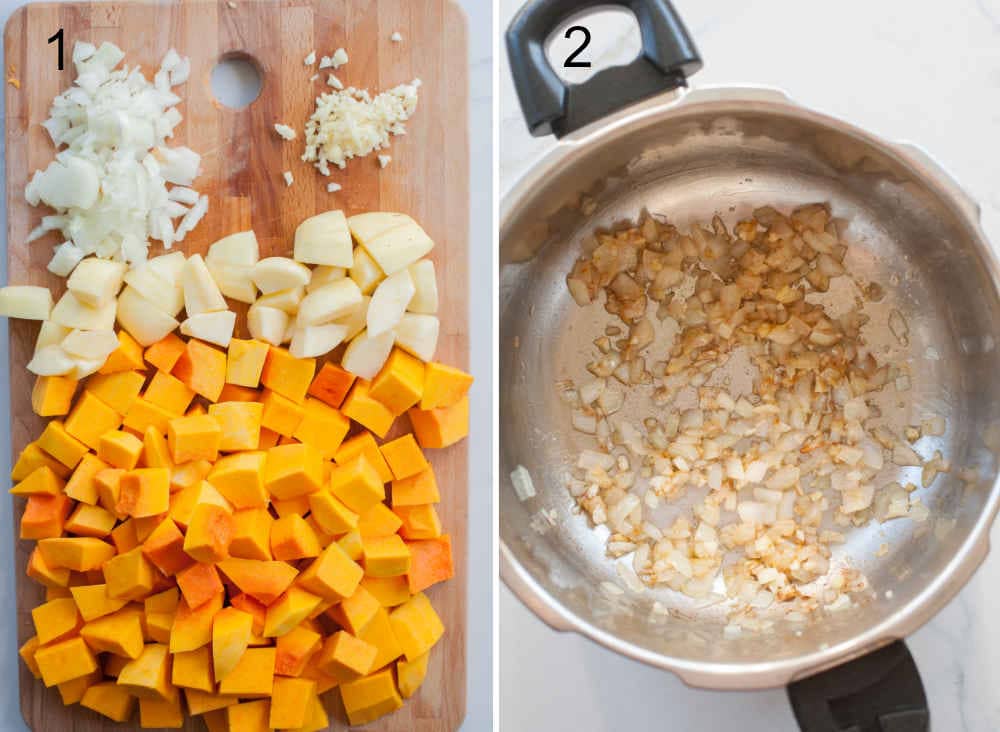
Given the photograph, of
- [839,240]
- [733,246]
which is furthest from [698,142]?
[839,240]

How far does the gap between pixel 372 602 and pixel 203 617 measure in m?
0.21

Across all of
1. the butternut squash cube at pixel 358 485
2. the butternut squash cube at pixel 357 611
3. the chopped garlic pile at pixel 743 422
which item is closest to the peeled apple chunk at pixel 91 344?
the butternut squash cube at pixel 358 485

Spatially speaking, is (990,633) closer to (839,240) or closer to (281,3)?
(839,240)

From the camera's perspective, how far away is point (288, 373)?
115 cm

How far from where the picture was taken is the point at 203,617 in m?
1.14

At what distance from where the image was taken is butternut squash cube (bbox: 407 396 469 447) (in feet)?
3.84

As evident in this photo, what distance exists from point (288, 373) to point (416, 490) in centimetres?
22

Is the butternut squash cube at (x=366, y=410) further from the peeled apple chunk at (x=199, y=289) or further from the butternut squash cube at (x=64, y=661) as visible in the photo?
the butternut squash cube at (x=64, y=661)

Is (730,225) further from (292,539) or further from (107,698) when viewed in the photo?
(107,698)

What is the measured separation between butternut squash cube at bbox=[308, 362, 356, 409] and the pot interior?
0.28 metres

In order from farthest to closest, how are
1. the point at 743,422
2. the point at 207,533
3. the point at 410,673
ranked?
the point at 743,422 → the point at 410,673 → the point at 207,533

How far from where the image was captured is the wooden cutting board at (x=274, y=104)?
3.89ft

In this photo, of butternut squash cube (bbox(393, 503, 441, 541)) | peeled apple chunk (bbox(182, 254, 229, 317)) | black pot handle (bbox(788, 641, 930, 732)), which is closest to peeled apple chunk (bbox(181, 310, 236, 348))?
peeled apple chunk (bbox(182, 254, 229, 317))

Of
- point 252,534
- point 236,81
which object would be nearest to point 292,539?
point 252,534
